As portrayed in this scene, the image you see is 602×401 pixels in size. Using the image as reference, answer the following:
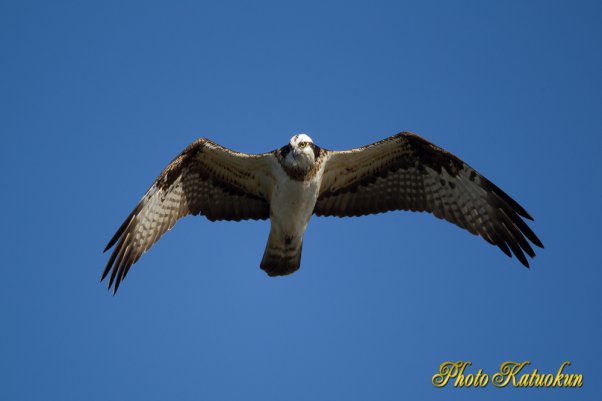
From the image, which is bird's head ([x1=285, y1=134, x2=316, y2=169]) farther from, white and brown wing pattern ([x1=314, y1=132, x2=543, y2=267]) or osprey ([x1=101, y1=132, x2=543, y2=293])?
white and brown wing pattern ([x1=314, y1=132, x2=543, y2=267])

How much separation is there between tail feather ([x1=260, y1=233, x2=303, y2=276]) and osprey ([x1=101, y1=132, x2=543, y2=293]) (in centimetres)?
1

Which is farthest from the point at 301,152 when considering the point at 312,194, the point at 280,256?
the point at 280,256

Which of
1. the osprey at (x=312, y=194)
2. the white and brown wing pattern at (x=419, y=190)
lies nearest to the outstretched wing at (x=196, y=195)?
the osprey at (x=312, y=194)

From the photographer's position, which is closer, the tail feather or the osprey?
the osprey

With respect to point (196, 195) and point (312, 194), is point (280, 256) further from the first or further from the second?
→ point (196, 195)

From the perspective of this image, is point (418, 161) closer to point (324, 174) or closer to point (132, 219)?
point (324, 174)

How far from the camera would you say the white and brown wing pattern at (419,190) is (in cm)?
1203

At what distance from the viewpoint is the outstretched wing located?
1185cm

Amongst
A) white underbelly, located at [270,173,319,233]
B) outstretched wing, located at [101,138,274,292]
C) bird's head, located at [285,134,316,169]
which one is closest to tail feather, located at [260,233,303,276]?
white underbelly, located at [270,173,319,233]

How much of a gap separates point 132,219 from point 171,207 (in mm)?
688

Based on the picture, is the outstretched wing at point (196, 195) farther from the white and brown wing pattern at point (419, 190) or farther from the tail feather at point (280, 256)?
the white and brown wing pattern at point (419, 190)

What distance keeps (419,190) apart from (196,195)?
129 inches

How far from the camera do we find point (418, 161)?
1236cm

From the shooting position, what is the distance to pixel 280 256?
12180mm
